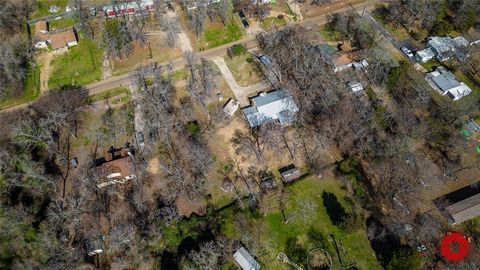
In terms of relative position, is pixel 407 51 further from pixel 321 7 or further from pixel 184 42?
pixel 184 42

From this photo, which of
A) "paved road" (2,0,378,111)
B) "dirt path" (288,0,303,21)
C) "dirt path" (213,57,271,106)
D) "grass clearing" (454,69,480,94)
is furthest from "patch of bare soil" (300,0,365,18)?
"grass clearing" (454,69,480,94)

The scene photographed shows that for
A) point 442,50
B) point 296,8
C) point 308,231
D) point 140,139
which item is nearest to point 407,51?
point 442,50

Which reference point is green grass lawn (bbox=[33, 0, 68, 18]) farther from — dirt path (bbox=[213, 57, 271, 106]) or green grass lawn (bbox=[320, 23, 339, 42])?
green grass lawn (bbox=[320, 23, 339, 42])

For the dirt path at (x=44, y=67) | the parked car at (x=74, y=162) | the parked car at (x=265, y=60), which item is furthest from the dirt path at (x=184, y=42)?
the parked car at (x=74, y=162)

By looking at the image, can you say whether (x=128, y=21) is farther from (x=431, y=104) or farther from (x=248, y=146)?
(x=431, y=104)

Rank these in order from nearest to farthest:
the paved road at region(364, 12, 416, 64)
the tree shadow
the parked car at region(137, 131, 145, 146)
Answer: the tree shadow
the parked car at region(137, 131, 145, 146)
the paved road at region(364, 12, 416, 64)

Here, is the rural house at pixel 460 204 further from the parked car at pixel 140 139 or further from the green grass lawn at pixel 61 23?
the green grass lawn at pixel 61 23
